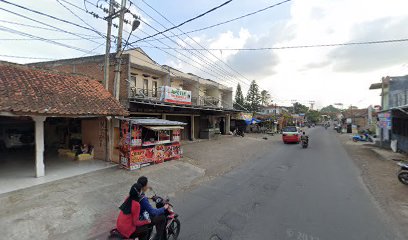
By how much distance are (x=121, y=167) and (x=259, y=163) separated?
7685 millimetres

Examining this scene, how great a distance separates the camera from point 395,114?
17.9 metres

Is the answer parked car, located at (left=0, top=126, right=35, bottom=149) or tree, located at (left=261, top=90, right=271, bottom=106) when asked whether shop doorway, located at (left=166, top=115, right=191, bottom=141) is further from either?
tree, located at (left=261, top=90, right=271, bottom=106)

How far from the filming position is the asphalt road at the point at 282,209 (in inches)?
197

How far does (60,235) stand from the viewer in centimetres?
500

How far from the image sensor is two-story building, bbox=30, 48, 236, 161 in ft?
45.5

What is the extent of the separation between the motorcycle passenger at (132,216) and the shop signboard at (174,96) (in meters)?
12.3

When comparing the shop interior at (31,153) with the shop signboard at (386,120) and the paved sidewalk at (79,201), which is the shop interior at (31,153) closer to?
the paved sidewalk at (79,201)

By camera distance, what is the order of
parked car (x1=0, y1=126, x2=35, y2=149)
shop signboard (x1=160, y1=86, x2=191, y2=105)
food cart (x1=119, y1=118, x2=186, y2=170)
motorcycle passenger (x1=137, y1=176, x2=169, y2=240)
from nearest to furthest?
motorcycle passenger (x1=137, y1=176, x2=169, y2=240) → food cart (x1=119, y1=118, x2=186, y2=170) → parked car (x1=0, y1=126, x2=35, y2=149) → shop signboard (x1=160, y1=86, x2=191, y2=105)

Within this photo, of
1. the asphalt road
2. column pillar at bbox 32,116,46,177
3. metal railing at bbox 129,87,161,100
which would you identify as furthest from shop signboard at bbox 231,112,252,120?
column pillar at bbox 32,116,46,177

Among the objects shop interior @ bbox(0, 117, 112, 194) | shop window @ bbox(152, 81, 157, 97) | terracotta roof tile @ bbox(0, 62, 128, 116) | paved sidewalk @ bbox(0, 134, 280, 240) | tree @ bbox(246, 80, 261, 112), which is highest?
tree @ bbox(246, 80, 261, 112)

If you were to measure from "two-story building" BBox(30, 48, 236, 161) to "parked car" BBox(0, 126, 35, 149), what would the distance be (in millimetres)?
5251

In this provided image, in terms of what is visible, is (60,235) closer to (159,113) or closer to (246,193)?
(246,193)

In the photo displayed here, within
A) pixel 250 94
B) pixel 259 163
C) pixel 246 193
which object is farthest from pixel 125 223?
pixel 250 94

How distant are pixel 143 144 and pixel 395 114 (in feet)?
65.0
